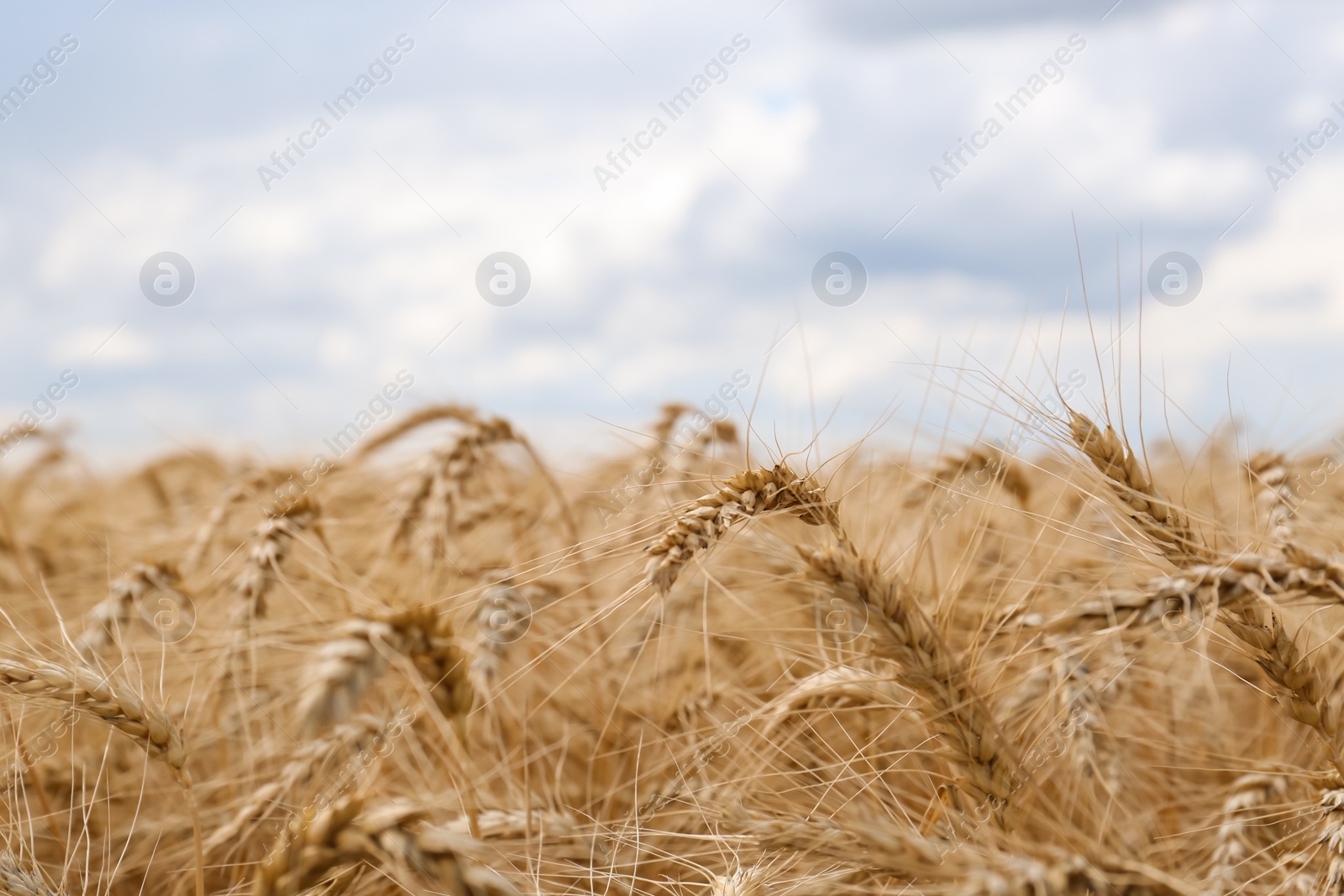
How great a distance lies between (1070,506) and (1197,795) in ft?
3.05

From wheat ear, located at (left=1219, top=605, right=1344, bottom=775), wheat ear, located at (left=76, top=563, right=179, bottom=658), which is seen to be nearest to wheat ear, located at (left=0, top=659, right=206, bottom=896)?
wheat ear, located at (left=76, top=563, right=179, bottom=658)

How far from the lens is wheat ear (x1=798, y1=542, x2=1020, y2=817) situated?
139cm

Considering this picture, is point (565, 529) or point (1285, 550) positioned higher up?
point (1285, 550)

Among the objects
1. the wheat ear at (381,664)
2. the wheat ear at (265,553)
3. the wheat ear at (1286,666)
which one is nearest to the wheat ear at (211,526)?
the wheat ear at (265,553)

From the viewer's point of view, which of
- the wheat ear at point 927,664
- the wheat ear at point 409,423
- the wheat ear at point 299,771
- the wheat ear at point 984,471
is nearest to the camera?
the wheat ear at point 927,664

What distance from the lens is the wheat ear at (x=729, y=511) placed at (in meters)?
1.39

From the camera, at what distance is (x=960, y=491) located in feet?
5.08

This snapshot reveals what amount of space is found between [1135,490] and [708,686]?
802mm

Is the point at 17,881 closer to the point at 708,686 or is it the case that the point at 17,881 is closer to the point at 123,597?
the point at 123,597

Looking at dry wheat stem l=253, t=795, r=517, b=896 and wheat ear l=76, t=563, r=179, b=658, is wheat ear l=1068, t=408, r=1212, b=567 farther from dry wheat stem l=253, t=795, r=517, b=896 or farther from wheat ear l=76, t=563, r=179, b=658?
wheat ear l=76, t=563, r=179, b=658

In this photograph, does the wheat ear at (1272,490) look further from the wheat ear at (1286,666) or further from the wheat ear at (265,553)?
the wheat ear at (265,553)

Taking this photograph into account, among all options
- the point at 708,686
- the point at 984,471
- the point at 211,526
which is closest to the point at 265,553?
the point at 211,526

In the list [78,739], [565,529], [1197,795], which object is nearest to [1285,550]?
[1197,795]

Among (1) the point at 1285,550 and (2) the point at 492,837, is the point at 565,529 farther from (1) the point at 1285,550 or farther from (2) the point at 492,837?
(1) the point at 1285,550
